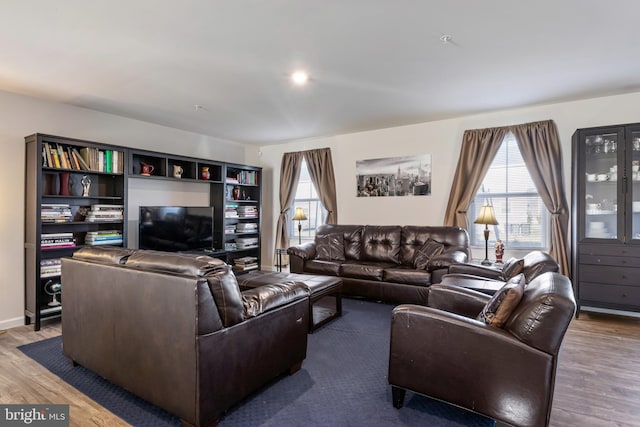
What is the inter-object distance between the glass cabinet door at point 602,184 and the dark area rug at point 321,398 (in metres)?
2.68

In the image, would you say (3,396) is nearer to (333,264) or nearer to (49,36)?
(49,36)

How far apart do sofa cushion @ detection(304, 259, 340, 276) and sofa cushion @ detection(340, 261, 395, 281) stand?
9cm

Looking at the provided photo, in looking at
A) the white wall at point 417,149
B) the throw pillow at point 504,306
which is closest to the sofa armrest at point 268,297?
the throw pillow at point 504,306

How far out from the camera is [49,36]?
2414mm

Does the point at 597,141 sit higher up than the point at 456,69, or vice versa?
the point at 456,69

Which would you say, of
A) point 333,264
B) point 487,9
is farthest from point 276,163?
point 487,9

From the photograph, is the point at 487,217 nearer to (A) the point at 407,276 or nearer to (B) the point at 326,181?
(A) the point at 407,276

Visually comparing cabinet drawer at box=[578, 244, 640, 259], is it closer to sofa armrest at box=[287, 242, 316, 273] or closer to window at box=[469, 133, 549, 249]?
window at box=[469, 133, 549, 249]

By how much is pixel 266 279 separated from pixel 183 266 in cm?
165

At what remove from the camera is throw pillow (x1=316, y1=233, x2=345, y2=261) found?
15.8 ft

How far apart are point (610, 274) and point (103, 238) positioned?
217 inches

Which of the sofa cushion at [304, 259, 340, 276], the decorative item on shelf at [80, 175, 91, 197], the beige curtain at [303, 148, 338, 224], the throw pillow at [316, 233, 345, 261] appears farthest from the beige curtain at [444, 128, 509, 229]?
the decorative item on shelf at [80, 175, 91, 197]

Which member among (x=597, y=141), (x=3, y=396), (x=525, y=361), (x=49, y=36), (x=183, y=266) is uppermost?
(x=49, y=36)

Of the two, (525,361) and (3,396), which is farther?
(3,396)
